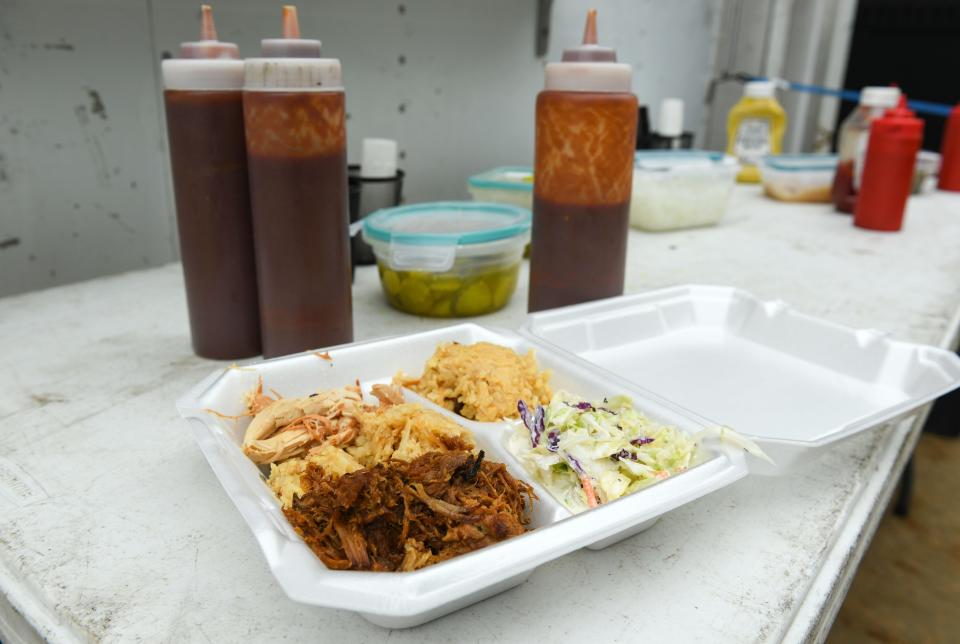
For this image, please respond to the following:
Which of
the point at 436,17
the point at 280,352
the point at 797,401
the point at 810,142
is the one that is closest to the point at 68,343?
the point at 280,352

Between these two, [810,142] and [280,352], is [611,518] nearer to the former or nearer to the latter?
[280,352]

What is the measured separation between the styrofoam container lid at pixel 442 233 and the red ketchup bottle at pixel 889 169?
3.87 feet

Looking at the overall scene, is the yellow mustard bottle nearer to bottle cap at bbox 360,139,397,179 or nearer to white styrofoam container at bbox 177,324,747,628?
bottle cap at bbox 360,139,397,179

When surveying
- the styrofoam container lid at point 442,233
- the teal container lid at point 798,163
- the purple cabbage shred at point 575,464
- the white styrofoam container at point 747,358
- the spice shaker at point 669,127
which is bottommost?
the white styrofoam container at point 747,358

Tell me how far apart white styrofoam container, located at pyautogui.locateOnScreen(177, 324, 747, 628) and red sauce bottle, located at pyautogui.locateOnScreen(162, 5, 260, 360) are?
0.72 ft

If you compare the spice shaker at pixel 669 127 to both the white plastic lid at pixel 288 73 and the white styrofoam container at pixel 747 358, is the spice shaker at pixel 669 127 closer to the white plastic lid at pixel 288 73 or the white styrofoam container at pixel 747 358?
the white styrofoam container at pixel 747 358

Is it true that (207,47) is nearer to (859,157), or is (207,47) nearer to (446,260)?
(446,260)

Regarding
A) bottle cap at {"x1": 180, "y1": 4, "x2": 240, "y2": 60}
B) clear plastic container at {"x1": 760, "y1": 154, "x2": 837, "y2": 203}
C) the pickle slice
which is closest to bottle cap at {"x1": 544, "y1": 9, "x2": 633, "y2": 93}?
the pickle slice

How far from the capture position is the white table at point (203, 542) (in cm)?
60

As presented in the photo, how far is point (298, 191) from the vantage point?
966mm

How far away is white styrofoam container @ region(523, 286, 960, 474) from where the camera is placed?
101 centimetres

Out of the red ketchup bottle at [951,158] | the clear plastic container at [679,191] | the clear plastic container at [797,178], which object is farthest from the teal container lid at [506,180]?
the red ketchup bottle at [951,158]

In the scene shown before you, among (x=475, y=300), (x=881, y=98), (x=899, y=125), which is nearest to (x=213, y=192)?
(x=475, y=300)

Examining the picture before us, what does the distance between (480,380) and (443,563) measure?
0.37m
